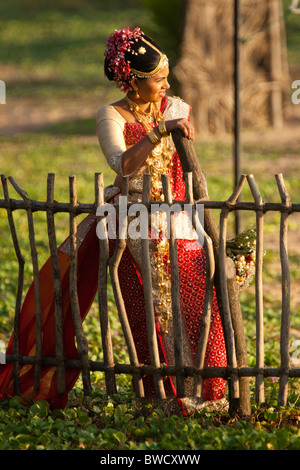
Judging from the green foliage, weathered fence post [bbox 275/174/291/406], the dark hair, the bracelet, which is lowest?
the green foliage

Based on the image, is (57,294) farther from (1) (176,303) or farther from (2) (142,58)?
(2) (142,58)

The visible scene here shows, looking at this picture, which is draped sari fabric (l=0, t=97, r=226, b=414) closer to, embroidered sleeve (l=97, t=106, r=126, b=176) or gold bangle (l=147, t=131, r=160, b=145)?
embroidered sleeve (l=97, t=106, r=126, b=176)

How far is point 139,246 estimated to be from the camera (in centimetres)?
416

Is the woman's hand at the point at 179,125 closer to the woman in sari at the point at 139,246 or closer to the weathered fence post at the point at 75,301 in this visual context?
the woman in sari at the point at 139,246

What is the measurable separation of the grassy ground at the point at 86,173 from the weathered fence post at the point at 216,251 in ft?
0.54

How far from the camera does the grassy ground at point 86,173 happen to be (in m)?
3.92

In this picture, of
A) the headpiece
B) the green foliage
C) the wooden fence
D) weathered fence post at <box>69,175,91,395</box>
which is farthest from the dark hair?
the green foliage

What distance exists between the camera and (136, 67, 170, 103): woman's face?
162 inches

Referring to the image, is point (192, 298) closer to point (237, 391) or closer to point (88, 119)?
point (237, 391)

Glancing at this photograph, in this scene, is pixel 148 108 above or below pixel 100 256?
above

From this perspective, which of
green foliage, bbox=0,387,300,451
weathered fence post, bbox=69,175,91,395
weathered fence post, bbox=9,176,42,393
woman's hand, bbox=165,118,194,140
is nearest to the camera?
green foliage, bbox=0,387,300,451

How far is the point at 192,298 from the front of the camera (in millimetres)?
4211
